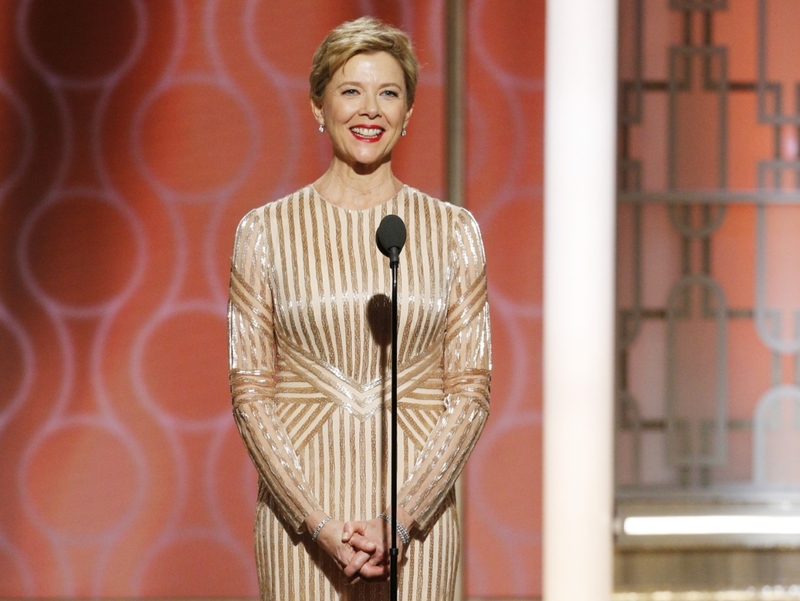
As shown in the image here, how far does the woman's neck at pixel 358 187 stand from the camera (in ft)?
6.84

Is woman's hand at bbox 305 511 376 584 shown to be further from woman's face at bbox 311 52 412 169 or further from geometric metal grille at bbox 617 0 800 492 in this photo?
geometric metal grille at bbox 617 0 800 492

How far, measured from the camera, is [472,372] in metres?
2.02

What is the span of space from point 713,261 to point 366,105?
2.29 m

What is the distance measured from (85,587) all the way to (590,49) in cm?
247

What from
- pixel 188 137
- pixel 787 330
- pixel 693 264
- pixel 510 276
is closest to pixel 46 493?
pixel 188 137

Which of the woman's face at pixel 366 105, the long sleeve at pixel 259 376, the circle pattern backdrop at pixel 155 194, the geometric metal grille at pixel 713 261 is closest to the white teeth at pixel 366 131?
the woman's face at pixel 366 105

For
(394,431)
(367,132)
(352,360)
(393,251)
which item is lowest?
(394,431)

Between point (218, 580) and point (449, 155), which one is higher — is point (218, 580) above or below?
below

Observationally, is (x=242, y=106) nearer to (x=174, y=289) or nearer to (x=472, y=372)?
(x=174, y=289)

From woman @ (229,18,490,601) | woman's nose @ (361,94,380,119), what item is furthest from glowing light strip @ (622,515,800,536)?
woman's nose @ (361,94,380,119)

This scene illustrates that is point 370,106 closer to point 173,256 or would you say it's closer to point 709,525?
point 173,256

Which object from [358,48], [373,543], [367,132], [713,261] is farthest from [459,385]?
[713,261]

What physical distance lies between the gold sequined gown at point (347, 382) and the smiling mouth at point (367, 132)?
172mm

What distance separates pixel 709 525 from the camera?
3926mm
